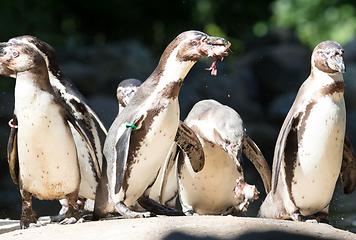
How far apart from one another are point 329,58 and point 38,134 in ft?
6.15

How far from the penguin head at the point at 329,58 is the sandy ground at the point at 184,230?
1008mm

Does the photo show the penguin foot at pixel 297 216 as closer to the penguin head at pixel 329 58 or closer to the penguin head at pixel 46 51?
the penguin head at pixel 329 58

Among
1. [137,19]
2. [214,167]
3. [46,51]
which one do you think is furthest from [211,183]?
[137,19]

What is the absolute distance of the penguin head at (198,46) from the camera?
8.25 ft

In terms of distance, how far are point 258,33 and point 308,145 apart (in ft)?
26.5

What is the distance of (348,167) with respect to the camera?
3.11 meters

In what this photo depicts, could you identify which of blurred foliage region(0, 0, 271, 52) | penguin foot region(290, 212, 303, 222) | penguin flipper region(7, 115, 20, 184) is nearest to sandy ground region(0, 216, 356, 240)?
penguin foot region(290, 212, 303, 222)

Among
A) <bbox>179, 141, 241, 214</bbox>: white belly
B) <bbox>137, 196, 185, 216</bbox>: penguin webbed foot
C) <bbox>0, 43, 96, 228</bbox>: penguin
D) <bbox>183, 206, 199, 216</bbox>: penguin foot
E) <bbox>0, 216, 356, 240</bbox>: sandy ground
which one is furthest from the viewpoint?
<bbox>183, 206, 199, 216</bbox>: penguin foot

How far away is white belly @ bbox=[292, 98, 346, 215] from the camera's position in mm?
2699

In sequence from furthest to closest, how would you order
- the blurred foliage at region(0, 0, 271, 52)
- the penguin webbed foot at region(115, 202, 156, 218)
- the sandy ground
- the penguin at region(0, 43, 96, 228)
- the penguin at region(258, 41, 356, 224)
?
the blurred foliage at region(0, 0, 271, 52)
the penguin at region(258, 41, 356, 224)
the penguin at region(0, 43, 96, 228)
the penguin webbed foot at region(115, 202, 156, 218)
the sandy ground

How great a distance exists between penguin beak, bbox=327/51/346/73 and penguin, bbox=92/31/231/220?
0.67 metres

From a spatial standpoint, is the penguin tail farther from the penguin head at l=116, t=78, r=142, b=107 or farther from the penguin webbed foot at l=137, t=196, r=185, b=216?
the penguin head at l=116, t=78, r=142, b=107

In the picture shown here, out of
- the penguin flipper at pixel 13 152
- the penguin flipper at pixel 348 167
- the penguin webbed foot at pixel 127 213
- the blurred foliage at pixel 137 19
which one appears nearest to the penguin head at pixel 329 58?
the penguin flipper at pixel 348 167

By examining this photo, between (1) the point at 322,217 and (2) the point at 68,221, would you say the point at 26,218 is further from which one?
(1) the point at 322,217
